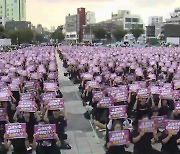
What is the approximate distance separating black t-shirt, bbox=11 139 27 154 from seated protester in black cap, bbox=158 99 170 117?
416cm

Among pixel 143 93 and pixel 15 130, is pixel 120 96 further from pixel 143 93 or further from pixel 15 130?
pixel 15 130

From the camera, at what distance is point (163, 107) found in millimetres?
12586

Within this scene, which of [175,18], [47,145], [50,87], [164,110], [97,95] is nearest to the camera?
[47,145]

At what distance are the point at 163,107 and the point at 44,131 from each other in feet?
15.0

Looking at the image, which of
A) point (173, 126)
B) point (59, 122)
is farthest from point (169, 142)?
point (59, 122)

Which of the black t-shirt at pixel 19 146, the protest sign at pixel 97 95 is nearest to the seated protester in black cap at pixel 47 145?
the black t-shirt at pixel 19 146

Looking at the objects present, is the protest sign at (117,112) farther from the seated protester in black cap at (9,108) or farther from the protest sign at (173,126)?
the seated protester in black cap at (9,108)

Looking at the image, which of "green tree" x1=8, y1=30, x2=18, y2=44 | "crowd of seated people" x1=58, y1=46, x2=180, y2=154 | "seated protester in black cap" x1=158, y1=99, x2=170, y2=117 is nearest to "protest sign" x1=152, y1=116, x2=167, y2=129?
"crowd of seated people" x1=58, y1=46, x2=180, y2=154

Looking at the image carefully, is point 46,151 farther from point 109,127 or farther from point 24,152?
point 109,127

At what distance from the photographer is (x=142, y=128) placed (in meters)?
9.66

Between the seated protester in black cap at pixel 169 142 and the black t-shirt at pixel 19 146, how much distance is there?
297 centimetres

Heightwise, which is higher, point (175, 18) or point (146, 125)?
point (175, 18)

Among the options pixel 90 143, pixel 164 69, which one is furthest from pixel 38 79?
pixel 164 69

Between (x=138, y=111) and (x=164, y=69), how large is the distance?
37.5 feet
